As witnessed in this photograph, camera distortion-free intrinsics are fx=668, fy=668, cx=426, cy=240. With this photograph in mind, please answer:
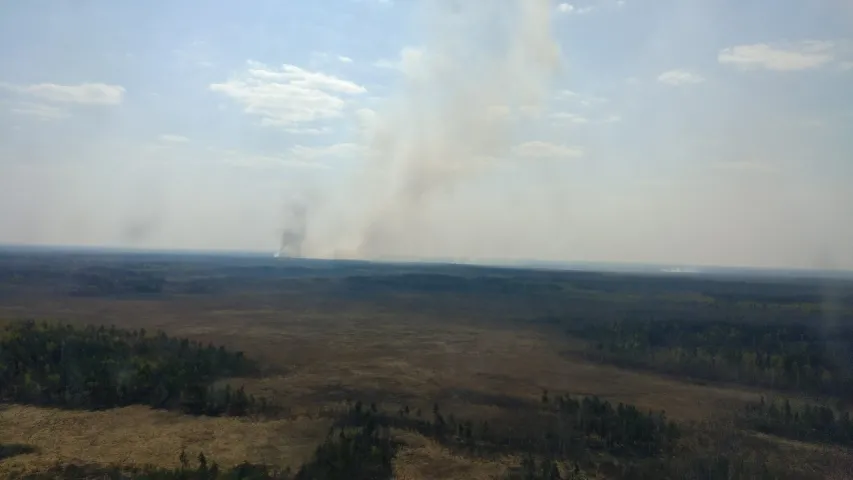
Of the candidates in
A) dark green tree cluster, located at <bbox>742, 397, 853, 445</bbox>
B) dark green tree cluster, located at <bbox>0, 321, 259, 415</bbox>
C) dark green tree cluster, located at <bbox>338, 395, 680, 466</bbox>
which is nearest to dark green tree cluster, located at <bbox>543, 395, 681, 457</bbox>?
dark green tree cluster, located at <bbox>338, 395, 680, 466</bbox>

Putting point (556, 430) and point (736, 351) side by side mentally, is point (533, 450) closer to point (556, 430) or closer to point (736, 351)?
point (556, 430)

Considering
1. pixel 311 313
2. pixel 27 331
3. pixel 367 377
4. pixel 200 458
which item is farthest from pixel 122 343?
pixel 311 313

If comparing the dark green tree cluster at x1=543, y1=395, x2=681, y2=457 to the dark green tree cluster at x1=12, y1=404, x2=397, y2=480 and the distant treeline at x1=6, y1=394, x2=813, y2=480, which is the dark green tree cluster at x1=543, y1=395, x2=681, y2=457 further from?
the dark green tree cluster at x1=12, y1=404, x2=397, y2=480

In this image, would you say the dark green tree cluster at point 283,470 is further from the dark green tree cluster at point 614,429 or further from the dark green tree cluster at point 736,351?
the dark green tree cluster at point 736,351

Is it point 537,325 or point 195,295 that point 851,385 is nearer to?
point 537,325

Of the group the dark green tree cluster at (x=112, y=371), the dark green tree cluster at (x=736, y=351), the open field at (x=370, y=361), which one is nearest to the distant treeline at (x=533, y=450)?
the open field at (x=370, y=361)

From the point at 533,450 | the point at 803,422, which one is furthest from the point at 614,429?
the point at 803,422
